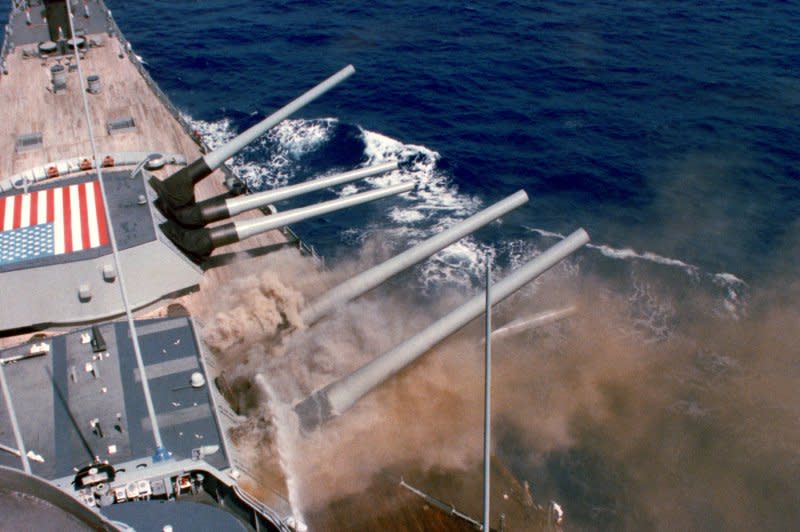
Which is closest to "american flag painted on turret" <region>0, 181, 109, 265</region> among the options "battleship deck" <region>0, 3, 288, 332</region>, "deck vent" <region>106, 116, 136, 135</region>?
"battleship deck" <region>0, 3, 288, 332</region>

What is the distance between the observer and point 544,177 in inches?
1529

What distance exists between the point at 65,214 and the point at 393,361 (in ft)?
44.5

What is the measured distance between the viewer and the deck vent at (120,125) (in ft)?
111

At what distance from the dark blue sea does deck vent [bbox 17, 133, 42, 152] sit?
10.5m

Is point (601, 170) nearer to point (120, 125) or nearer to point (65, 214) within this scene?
point (120, 125)

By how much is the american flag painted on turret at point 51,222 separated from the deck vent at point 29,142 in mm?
8498

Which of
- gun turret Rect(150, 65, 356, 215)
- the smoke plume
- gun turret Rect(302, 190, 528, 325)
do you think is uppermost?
gun turret Rect(150, 65, 356, 215)

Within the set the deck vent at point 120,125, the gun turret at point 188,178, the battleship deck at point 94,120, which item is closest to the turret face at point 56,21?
the battleship deck at point 94,120

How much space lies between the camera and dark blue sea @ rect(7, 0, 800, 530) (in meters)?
24.3

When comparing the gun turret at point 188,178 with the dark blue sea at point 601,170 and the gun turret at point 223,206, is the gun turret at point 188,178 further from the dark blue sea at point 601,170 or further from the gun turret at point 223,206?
the dark blue sea at point 601,170

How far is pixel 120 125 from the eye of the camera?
34094mm

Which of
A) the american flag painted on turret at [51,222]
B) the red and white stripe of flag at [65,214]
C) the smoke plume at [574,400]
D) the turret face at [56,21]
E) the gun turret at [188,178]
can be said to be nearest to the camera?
the smoke plume at [574,400]

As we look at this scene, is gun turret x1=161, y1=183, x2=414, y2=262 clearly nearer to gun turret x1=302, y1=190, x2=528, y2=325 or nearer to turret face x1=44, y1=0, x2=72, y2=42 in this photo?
gun turret x1=302, y1=190, x2=528, y2=325

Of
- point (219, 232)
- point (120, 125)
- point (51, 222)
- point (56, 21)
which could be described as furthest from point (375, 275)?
point (56, 21)
